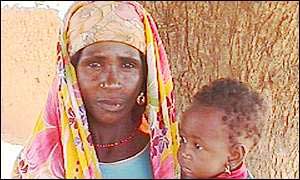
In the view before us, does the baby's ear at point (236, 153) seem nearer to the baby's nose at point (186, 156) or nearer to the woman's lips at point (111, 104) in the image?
the baby's nose at point (186, 156)

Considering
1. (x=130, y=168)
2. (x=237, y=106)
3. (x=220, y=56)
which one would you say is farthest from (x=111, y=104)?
(x=220, y=56)

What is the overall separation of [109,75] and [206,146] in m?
0.23

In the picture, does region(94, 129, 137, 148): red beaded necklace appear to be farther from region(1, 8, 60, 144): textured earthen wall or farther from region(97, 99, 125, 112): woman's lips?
region(1, 8, 60, 144): textured earthen wall

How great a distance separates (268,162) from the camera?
164cm

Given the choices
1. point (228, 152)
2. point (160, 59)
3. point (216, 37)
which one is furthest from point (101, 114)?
point (216, 37)

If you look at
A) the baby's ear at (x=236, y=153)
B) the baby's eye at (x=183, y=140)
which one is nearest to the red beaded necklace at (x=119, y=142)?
the baby's eye at (x=183, y=140)

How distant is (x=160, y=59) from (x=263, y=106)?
0.23 meters

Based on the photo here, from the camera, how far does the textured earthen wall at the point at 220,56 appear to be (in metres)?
1.58

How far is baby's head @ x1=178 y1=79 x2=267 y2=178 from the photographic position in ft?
3.96

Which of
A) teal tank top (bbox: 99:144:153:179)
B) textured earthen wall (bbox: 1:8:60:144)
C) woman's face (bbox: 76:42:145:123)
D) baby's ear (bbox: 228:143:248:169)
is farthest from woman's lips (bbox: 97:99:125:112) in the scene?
textured earthen wall (bbox: 1:8:60:144)

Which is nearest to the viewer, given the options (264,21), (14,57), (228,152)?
(228,152)

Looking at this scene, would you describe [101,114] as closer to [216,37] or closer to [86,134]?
[86,134]

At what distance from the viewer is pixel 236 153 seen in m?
1.22

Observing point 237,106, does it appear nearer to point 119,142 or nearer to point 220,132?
point 220,132
